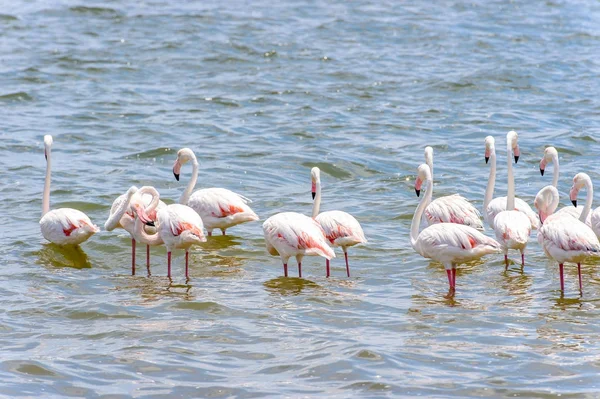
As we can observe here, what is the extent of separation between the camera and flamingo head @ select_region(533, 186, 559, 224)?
9.82 meters

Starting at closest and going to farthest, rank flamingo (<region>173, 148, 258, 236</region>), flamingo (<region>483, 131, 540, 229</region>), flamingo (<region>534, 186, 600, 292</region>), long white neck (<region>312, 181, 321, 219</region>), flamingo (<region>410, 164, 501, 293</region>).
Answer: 1. flamingo (<region>534, 186, 600, 292</region>)
2. flamingo (<region>410, 164, 501, 293</region>)
3. long white neck (<region>312, 181, 321, 219</region>)
4. flamingo (<region>483, 131, 540, 229</region>)
5. flamingo (<region>173, 148, 258, 236</region>)

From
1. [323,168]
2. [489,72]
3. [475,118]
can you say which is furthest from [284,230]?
[489,72]

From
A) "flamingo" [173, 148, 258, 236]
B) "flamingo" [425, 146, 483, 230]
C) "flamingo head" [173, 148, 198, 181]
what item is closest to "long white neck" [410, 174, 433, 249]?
"flamingo" [425, 146, 483, 230]

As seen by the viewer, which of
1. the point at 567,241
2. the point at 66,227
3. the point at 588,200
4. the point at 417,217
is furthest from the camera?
the point at 66,227

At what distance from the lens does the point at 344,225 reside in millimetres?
9445

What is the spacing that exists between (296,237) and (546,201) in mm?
2533

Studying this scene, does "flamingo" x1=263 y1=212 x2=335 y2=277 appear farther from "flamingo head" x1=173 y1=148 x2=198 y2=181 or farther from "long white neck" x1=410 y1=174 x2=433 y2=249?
"flamingo head" x1=173 y1=148 x2=198 y2=181

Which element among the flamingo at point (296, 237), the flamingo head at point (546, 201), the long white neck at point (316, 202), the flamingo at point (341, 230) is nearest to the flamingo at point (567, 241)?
the flamingo head at point (546, 201)

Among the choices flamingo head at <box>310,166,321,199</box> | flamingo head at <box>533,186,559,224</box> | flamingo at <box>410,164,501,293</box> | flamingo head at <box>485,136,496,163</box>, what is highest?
flamingo head at <box>485,136,496,163</box>

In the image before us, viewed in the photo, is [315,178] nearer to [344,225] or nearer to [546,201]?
[344,225]

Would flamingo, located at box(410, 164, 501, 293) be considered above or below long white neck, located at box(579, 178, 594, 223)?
below

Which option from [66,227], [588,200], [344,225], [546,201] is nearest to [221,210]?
[66,227]

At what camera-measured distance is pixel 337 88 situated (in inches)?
738

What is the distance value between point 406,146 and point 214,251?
5.32 m
